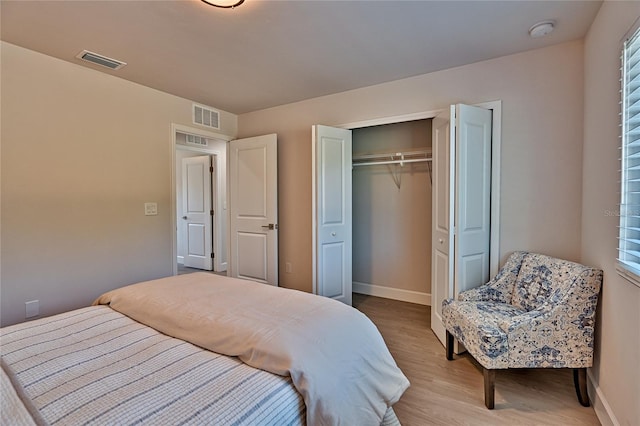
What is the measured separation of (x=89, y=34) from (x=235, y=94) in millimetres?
1443

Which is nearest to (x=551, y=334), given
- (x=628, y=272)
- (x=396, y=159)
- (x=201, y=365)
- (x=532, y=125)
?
(x=628, y=272)

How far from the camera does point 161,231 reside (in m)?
3.42

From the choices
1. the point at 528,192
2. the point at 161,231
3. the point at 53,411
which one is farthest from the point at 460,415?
the point at 161,231

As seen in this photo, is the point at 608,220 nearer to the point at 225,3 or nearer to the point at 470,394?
the point at 470,394

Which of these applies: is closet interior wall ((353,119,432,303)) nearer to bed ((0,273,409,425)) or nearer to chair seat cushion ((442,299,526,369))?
chair seat cushion ((442,299,526,369))

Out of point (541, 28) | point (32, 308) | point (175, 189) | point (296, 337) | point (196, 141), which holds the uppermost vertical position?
point (541, 28)

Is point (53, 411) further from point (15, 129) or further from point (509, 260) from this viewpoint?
point (509, 260)

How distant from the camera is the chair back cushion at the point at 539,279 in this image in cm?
202

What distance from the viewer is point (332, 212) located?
Result: 350 cm

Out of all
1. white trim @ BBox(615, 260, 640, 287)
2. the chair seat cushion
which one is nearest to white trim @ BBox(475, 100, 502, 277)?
the chair seat cushion

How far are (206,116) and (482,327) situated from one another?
3702mm

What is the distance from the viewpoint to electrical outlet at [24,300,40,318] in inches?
98.2

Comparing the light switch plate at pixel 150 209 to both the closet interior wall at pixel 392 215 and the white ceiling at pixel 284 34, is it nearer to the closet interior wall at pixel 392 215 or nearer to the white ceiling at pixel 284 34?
the white ceiling at pixel 284 34

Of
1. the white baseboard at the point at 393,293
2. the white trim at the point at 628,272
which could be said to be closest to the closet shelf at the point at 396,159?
the white baseboard at the point at 393,293
